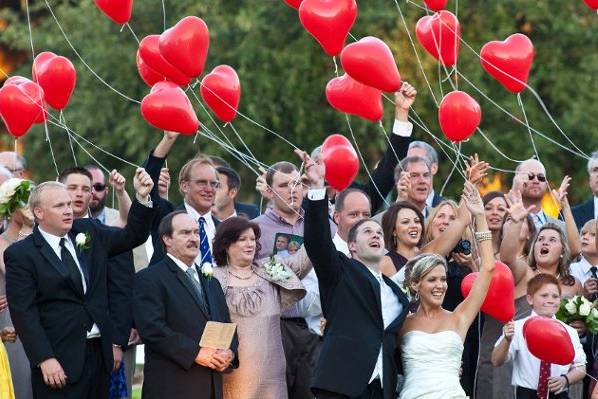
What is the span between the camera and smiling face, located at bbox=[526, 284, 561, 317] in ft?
40.0

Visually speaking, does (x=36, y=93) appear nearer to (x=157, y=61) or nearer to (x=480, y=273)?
(x=157, y=61)

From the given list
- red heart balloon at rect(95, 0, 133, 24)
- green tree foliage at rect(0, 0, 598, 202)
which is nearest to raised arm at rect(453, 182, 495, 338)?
red heart balloon at rect(95, 0, 133, 24)

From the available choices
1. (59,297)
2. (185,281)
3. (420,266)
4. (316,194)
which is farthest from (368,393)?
(59,297)

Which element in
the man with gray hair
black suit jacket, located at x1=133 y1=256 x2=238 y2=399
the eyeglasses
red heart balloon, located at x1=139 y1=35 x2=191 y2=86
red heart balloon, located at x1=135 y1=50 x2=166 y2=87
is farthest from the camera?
the man with gray hair

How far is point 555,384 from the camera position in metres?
12.0

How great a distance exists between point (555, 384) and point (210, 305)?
A: 98.7 inches

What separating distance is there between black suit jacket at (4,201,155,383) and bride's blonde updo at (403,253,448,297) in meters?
1.88

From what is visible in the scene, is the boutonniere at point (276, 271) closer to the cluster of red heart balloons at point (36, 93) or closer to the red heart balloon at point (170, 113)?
the red heart balloon at point (170, 113)

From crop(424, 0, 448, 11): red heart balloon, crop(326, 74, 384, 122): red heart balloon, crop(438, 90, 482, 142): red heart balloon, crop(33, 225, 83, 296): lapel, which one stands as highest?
crop(424, 0, 448, 11): red heart balloon

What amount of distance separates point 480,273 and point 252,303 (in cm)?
161

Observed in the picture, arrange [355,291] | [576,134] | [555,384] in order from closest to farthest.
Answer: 1. [355,291]
2. [555,384]
3. [576,134]

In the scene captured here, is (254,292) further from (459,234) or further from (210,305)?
(459,234)

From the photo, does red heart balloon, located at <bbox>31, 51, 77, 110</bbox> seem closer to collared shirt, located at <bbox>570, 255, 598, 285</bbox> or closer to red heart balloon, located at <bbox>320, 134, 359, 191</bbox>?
red heart balloon, located at <bbox>320, 134, 359, 191</bbox>

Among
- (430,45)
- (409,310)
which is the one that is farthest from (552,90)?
(409,310)
